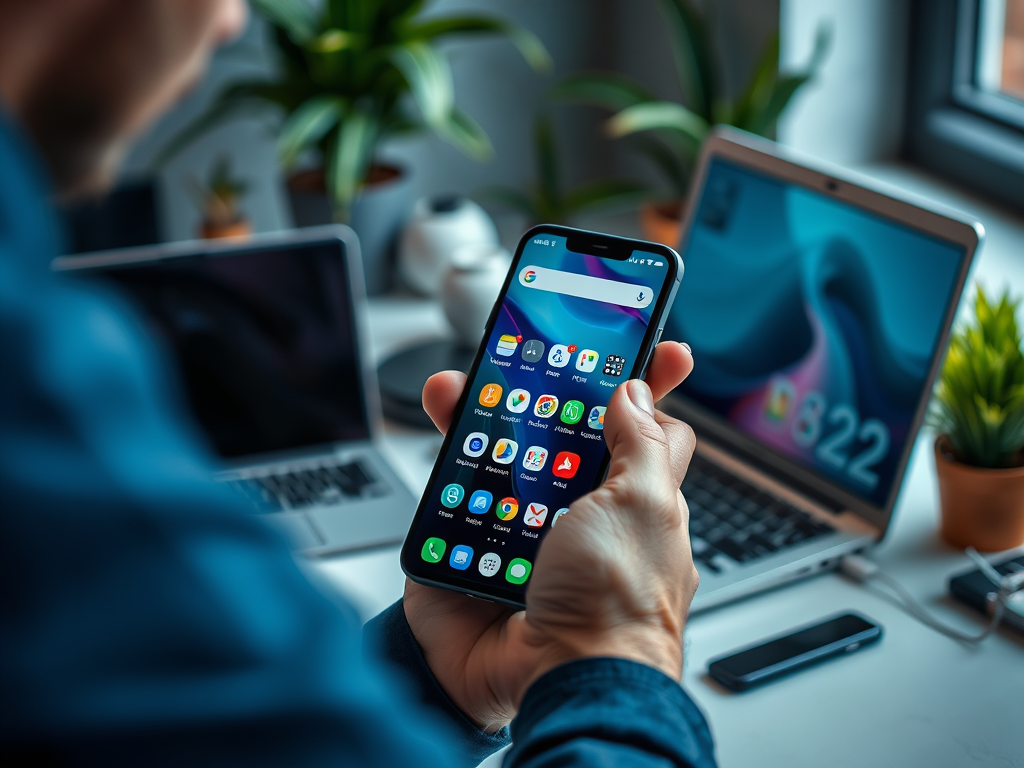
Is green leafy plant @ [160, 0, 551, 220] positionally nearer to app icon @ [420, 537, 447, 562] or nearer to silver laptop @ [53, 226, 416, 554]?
silver laptop @ [53, 226, 416, 554]

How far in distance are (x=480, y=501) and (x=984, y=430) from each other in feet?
1.55

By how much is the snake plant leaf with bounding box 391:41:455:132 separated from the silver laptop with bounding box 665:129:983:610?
0.48 metres

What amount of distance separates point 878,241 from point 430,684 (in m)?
0.59

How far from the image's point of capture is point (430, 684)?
0.72 metres

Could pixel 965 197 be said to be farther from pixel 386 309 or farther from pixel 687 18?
pixel 386 309

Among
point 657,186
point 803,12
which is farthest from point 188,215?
point 803,12

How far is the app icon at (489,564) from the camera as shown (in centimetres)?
74

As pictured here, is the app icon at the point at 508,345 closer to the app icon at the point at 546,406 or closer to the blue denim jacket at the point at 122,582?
the app icon at the point at 546,406

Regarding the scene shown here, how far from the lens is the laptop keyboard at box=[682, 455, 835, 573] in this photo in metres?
0.97

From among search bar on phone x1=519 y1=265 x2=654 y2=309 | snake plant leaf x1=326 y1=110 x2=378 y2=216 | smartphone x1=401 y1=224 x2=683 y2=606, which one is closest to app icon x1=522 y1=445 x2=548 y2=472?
smartphone x1=401 y1=224 x2=683 y2=606

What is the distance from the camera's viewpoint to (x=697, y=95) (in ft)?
5.53

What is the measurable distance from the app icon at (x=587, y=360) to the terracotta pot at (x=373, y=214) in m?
0.95

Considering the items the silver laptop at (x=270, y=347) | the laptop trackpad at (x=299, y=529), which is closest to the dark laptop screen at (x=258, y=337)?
the silver laptop at (x=270, y=347)

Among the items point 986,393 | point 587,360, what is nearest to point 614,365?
point 587,360
